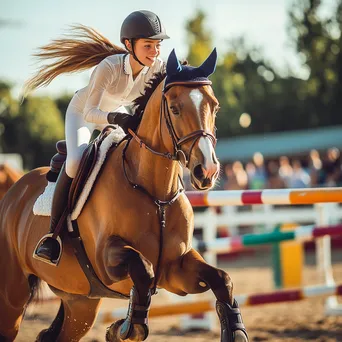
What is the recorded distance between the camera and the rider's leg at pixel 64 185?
5301 millimetres

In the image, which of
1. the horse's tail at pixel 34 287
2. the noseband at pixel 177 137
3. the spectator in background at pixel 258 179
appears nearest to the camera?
the noseband at pixel 177 137

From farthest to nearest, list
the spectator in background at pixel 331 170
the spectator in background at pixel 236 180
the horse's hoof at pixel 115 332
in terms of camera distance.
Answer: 1. the spectator in background at pixel 236 180
2. the spectator in background at pixel 331 170
3. the horse's hoof at pixel 115 332

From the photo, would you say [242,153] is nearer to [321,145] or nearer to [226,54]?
[321,145]

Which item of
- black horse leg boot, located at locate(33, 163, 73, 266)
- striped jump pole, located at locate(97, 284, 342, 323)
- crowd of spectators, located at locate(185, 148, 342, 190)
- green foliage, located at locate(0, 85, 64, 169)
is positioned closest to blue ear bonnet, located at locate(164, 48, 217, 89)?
black horse leg boot, located at locate(33, 163, 73, 266)

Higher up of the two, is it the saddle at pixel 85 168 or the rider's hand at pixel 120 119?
the rider's hand at pixel 120 119

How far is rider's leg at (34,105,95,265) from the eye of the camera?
530 centimetres

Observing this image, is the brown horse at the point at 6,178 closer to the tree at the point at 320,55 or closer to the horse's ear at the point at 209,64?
the horse's ear at the point at 209,64

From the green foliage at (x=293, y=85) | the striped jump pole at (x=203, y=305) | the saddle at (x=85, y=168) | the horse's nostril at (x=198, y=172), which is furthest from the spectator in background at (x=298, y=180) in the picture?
the green foliage at (x=293, y=85)

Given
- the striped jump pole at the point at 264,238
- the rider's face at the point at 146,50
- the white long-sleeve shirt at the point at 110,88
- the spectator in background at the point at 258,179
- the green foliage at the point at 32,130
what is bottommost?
the green foliage at the point at 32,130

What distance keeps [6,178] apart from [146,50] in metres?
5.62

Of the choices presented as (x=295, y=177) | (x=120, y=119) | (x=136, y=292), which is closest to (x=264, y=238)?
(x=120, y=119)

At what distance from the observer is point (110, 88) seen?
5.29m

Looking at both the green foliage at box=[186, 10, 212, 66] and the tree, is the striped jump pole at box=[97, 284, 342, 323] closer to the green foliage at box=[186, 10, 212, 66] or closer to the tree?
the tree

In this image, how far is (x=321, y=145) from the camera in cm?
2778
